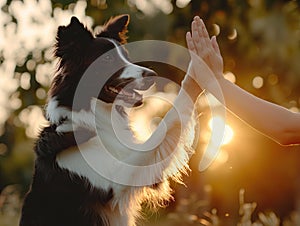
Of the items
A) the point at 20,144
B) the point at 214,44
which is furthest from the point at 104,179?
the point at 20,144

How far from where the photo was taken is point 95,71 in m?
6.20

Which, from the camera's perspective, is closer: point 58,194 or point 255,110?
point 255,110

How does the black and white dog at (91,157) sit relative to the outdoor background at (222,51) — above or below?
above

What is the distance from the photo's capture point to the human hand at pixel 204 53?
13.0 feet

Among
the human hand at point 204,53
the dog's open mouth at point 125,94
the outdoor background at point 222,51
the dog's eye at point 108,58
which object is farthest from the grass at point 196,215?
the human hand at point 204,53

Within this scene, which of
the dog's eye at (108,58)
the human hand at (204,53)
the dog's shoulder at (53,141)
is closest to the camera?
the human hand at (204,53)

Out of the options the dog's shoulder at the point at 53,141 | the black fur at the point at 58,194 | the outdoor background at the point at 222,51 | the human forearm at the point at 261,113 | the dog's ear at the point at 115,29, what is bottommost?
the outdoor background at the point at 222,51

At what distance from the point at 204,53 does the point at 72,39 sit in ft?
7.11

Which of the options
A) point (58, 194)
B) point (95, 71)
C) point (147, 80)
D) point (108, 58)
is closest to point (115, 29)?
point (108, 58)

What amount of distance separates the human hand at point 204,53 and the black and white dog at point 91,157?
4.26ft

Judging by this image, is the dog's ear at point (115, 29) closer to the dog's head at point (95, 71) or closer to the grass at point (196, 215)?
the dog's head at point (95, 71)

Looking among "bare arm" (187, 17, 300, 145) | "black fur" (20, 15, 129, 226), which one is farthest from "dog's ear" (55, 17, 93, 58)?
"bare arm" (187, 17, 300, 145)

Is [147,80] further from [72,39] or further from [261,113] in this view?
[261,113]

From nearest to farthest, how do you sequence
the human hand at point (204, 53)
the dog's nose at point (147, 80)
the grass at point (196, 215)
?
the human hand at point (204, 53)
the dog's nose at point (147, 80)
the grass at point (196, 215)
